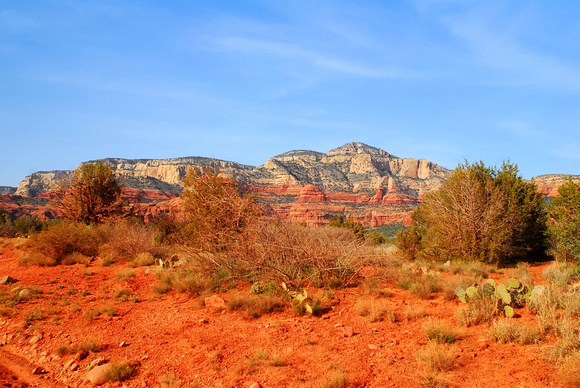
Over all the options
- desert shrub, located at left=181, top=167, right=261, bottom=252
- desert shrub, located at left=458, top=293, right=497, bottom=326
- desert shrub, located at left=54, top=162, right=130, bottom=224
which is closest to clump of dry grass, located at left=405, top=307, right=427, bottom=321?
A: desert shrub, located at left=458, top=293, right=497, bottom=326

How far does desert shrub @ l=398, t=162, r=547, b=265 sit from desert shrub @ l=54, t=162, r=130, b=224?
61.3ft

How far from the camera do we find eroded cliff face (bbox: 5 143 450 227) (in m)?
89.1

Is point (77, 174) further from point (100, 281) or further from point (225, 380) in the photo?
point (225, 380)

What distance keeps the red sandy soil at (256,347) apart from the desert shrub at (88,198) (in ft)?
46.6

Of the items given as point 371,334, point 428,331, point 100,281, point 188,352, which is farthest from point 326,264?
point 100,281

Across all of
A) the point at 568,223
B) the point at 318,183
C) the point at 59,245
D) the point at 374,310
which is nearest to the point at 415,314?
the point at 374,310

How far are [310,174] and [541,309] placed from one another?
105 m

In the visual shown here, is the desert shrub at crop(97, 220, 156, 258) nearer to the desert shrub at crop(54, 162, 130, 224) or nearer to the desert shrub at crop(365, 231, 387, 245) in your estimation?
the desert shrub at crop(54, 162, 130, 224)

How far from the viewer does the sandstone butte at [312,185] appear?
84.3m

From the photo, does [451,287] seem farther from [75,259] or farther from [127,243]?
[75,259]

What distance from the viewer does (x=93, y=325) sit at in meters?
8.18

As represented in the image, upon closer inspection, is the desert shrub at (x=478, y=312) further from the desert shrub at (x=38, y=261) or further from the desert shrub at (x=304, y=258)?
the desert shrub at (x=38, y=261)

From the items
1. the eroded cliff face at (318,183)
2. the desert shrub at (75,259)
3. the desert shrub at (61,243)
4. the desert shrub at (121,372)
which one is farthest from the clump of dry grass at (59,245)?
the eroded cliff face at (318,183)

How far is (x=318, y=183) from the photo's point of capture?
108m
